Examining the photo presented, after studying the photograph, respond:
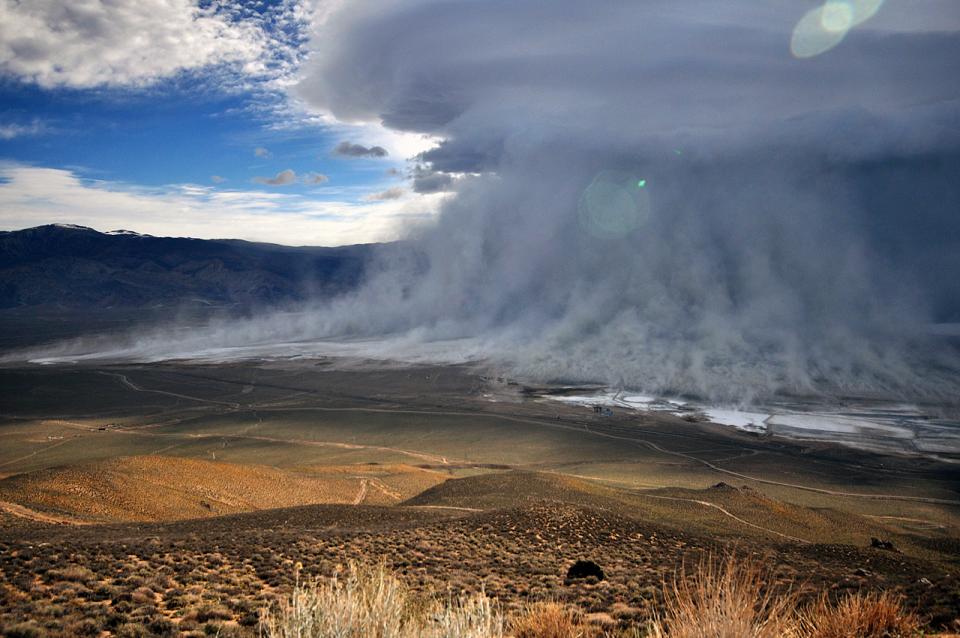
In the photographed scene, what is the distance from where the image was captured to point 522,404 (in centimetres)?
9338

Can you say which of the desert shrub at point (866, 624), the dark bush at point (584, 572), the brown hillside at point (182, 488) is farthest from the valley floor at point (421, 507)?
the desert shrub at point (866, 624)

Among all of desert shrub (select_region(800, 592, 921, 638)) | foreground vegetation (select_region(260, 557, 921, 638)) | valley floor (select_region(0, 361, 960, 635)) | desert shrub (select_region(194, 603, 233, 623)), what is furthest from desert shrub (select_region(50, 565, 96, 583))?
desert shrub (select_region(800, 592, 921, 638))

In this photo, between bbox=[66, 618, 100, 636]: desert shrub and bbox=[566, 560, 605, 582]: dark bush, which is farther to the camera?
bbox=[566, 560, 605, 582]: dark bush

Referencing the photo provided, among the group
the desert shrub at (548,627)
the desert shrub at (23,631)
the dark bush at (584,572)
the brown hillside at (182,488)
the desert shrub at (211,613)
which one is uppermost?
the desert shrub at (548,627)

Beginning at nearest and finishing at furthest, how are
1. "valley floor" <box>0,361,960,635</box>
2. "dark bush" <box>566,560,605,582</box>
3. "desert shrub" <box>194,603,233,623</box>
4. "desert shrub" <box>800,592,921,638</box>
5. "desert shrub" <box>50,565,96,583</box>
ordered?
"desert shrub" <box>800,592,921,638</box> < "desert shrub" <box>194,603,233,623</box> < "desert shrub" <box>50,565,96,583</box> < "valley floor" <box>0,361,960,635</box> < "dark bush" <box>566,560,605,582</box>

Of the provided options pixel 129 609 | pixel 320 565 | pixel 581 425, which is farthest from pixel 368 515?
pixel 581 425

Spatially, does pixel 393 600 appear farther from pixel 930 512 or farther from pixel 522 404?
pixel 522 404

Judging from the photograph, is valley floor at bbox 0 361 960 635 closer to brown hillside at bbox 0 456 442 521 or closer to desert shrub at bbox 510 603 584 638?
brown hillside at bbox 0 456 442 521

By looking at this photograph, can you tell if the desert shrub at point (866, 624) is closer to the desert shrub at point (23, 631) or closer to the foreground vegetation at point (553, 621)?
the foreground vegetation at point (553, 621)

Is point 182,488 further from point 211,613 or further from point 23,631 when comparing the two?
point 23,631

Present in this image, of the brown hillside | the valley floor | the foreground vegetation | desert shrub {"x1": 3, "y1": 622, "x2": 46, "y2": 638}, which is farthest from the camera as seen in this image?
the brown hillside

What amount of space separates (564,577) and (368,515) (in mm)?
12783

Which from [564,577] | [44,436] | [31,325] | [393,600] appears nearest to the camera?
[393,600]

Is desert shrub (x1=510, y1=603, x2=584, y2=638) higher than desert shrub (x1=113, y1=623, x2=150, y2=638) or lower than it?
higher
